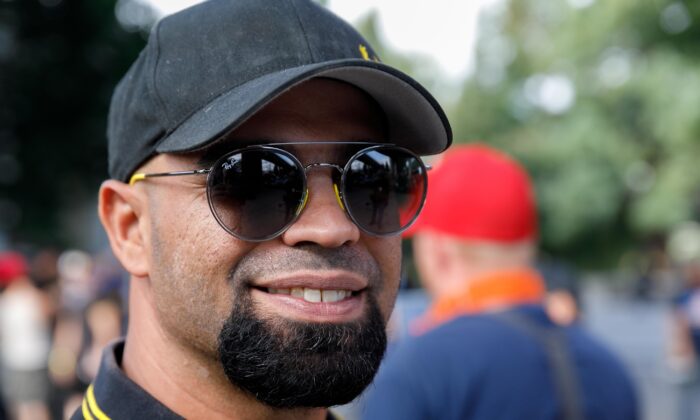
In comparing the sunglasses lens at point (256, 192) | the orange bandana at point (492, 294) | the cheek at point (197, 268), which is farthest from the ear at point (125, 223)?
the orange bandana at point (492, 294)

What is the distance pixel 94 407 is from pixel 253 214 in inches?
19.2

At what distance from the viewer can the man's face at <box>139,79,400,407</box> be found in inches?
57.2

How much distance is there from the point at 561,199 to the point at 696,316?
1333 centimetres

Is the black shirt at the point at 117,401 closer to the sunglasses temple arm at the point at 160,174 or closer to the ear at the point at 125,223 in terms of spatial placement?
the ear at the point at 125,223

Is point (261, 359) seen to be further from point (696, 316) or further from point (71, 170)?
point (71, 170)

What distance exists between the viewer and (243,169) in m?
1.50

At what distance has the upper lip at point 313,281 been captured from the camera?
58.6 inches

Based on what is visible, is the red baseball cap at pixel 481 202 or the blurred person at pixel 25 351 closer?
the red baseball cap at pixel 481 202

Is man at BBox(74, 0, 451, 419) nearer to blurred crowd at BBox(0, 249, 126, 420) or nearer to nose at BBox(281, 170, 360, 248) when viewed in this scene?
nose at BBox(281, 170, 360, 248)

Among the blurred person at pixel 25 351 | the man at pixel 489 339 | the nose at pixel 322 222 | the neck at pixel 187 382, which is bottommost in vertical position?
the blurred person at pixel 25 351

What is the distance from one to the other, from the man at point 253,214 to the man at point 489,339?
1.08 metres

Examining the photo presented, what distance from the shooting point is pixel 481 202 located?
315 centimetres

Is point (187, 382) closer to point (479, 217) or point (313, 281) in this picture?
point (313, 281)

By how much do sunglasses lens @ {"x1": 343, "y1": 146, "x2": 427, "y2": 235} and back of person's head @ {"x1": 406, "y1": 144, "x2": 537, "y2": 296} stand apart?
1342 mm
